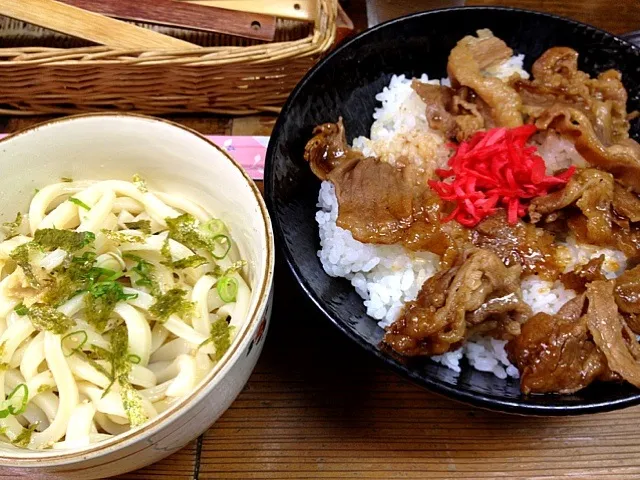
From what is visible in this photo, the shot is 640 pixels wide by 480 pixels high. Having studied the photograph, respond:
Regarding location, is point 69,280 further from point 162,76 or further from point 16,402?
point 162,76

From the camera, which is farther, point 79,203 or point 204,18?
point 204,18

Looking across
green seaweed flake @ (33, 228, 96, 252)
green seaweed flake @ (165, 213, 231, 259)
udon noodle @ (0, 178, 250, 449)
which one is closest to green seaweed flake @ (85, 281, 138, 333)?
udon noodle @ (0, 178, 250, 449)

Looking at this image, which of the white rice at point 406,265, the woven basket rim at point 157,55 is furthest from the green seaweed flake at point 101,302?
the woven basket rim at point 157,55

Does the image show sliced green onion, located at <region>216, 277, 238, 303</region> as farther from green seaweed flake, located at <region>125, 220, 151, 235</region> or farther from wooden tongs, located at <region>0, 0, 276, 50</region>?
wooden tongs, located at <region>0, 0, 276, 50</region>

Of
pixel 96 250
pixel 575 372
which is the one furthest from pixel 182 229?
pixel 575 372

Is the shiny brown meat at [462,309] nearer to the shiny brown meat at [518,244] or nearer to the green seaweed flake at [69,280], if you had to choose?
the shiny brown meat at [518,244]

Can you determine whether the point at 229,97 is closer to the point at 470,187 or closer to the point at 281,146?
the point at 281,146

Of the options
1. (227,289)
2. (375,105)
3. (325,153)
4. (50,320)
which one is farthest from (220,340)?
(375,105)

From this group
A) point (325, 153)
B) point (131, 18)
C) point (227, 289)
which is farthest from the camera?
point (131, 18)
